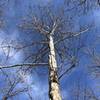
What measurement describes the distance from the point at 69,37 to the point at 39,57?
133cm

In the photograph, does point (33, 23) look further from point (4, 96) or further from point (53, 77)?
point (53, 77)

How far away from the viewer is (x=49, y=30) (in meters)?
11.7

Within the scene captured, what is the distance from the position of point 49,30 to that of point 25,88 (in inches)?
127

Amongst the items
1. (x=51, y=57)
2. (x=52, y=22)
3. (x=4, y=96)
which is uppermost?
(x=52, y=22)

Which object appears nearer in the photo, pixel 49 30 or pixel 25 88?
pixel 49 30

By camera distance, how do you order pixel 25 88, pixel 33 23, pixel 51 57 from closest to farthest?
pixel 51 57, pixel 33 23, pixel 25 88

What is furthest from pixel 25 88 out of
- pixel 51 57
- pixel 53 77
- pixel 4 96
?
pixel 53 77

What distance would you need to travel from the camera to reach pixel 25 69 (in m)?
10.3

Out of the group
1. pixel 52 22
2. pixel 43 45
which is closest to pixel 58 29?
pixel 52 22

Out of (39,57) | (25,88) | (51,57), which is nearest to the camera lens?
(51,57)

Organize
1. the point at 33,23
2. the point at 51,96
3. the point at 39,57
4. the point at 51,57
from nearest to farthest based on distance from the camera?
the point at 51,96, the point at 51,57, the point at 39,57, the point at 33,23

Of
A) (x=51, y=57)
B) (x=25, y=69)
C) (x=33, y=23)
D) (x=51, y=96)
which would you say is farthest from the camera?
(x=33, y=23)

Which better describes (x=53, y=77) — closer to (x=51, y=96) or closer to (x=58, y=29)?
(x=51, y=96)

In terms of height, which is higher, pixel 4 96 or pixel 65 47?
pixel 65 47
